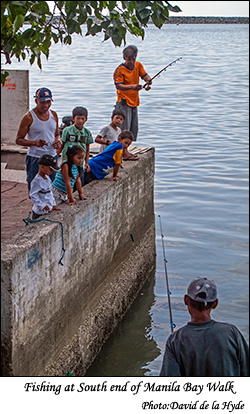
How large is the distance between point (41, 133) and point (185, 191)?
841cm

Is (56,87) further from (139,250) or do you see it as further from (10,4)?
(10,4)

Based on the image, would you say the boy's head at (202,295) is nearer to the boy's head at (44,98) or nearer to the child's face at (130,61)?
the boy's head at (44,98)

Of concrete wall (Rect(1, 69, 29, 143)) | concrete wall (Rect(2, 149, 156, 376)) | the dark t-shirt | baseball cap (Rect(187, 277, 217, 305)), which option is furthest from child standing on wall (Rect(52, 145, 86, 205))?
concrete wall (Rect(1, 69, 29, 143))

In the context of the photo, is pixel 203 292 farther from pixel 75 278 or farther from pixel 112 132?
pixel 112 132

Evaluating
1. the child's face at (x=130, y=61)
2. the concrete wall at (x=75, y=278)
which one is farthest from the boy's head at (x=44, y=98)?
the child's face at (x=130, y=61)

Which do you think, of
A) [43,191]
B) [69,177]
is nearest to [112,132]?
[69,177]

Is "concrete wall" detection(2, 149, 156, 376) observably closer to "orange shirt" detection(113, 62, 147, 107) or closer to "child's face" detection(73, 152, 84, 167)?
"child's face" detection(73, 152, 84, 167)

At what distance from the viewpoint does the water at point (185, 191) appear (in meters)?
7.86

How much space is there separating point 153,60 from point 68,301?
4040cm

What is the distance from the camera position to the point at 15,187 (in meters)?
9.24

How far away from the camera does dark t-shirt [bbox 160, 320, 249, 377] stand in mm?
3773

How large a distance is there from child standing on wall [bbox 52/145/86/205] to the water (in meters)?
1.19

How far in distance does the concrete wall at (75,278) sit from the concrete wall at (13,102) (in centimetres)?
328

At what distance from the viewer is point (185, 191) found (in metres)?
14.9
